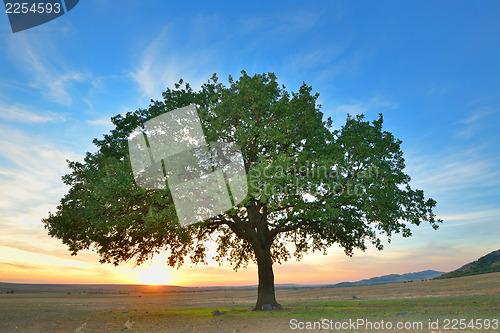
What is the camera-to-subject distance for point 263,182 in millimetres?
24500

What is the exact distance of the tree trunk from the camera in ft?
105

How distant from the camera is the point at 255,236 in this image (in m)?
33.1

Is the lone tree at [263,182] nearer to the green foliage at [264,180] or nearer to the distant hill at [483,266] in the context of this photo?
the green foliage at [264,180]

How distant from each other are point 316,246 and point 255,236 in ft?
29.1

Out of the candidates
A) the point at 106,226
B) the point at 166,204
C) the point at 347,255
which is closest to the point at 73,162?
the point at 106,226

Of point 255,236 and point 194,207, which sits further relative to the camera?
point 255,236

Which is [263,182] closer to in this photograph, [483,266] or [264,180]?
[264,180]

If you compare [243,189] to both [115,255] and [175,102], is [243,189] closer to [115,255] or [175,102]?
[175,102]

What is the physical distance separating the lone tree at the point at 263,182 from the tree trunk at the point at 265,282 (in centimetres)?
9

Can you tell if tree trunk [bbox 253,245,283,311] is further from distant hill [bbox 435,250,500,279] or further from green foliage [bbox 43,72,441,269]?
distant hill [bbox 435,250,500,279]

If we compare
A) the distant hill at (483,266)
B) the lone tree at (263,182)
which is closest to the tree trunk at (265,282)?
the lone tree at (263,182)

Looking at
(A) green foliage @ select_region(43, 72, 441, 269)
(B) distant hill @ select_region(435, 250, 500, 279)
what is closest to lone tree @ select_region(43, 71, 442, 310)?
(A) green foliage @ select_region(43, 72, 441, 269)

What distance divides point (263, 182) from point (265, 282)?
12.6 meters

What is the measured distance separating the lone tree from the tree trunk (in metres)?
0.09
